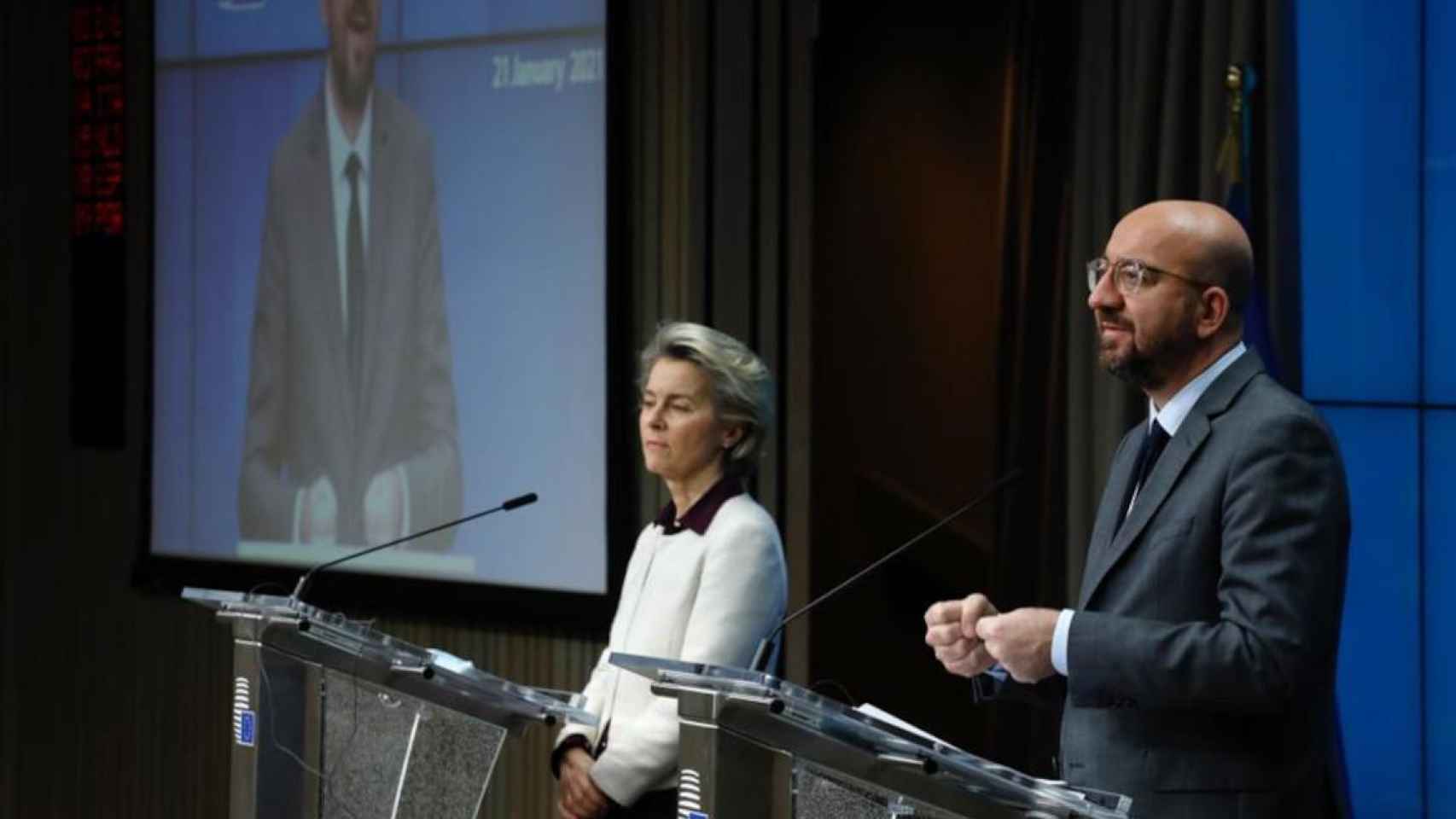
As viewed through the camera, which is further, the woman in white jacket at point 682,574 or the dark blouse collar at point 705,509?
the dark blouse collar at point 705,509

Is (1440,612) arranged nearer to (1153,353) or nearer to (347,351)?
(1153,353)

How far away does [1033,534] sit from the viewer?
13.8 feet

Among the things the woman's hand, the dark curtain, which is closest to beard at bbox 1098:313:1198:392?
the woman's hand

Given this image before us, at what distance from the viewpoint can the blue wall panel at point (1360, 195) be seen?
12.0 ft

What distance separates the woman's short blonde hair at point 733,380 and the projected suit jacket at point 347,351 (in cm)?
192

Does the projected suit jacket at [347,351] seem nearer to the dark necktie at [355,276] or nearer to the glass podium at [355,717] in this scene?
the dark necktie at [355,276]

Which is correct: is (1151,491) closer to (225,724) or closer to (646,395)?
(646,395)

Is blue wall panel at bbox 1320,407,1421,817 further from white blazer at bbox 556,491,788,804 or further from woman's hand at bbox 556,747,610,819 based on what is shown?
woman's hand at bbox 556,747,610,819

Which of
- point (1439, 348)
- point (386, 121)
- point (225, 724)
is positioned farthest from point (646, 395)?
point (225, 724)

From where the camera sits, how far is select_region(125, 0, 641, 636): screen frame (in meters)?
4.86

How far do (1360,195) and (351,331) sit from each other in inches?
107

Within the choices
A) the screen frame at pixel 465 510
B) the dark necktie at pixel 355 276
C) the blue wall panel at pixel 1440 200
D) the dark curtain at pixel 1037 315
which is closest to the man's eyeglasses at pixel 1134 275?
the blue wall panel at pixel 1440 200

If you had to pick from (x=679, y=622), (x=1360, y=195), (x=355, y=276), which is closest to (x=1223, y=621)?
(x=679, y=622)

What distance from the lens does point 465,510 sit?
5.10 meters
